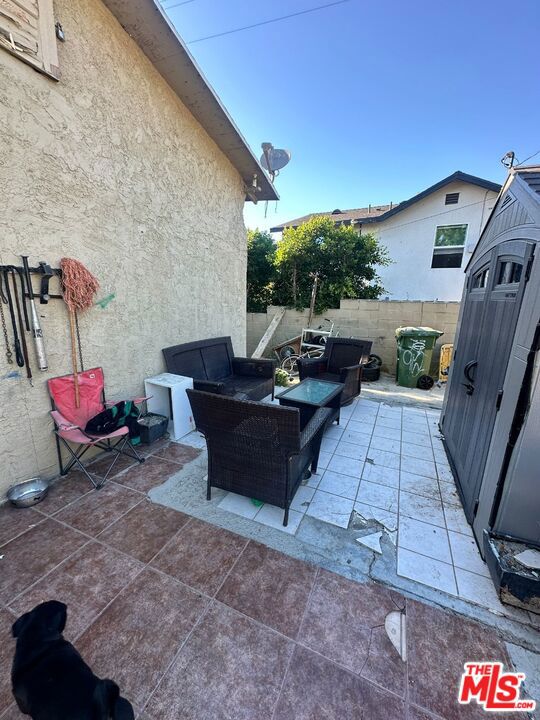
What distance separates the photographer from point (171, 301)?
13.8ft

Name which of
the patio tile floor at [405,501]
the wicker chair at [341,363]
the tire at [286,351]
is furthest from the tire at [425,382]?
the tire at [286,351]

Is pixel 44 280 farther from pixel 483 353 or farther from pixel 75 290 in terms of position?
pixel 483 353

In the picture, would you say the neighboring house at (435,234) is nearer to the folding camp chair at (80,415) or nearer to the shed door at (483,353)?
the shed door at (483,353)

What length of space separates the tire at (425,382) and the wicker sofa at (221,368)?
338cm

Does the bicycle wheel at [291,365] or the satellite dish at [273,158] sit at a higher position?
the satellite dish at [273,158]

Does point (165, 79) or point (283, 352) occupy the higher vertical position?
point (165, 79)

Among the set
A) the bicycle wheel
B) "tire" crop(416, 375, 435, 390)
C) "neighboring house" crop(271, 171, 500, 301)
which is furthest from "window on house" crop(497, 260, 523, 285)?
"neighboring house" crop(271, 171, 500, 301)

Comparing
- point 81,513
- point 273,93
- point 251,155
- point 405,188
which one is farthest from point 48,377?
point 405,188

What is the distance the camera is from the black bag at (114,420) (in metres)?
2.86

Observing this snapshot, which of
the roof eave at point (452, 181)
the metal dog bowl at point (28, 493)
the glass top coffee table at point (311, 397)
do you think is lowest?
the metal dog bowl at point (28, 493)

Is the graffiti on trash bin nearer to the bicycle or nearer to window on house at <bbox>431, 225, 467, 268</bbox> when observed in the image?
the bicycle

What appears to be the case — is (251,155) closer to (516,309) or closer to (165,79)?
(165,79)

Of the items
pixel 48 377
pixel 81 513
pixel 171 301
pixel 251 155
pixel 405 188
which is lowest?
pixel 81 513

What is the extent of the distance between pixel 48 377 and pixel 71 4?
3.37 metres
